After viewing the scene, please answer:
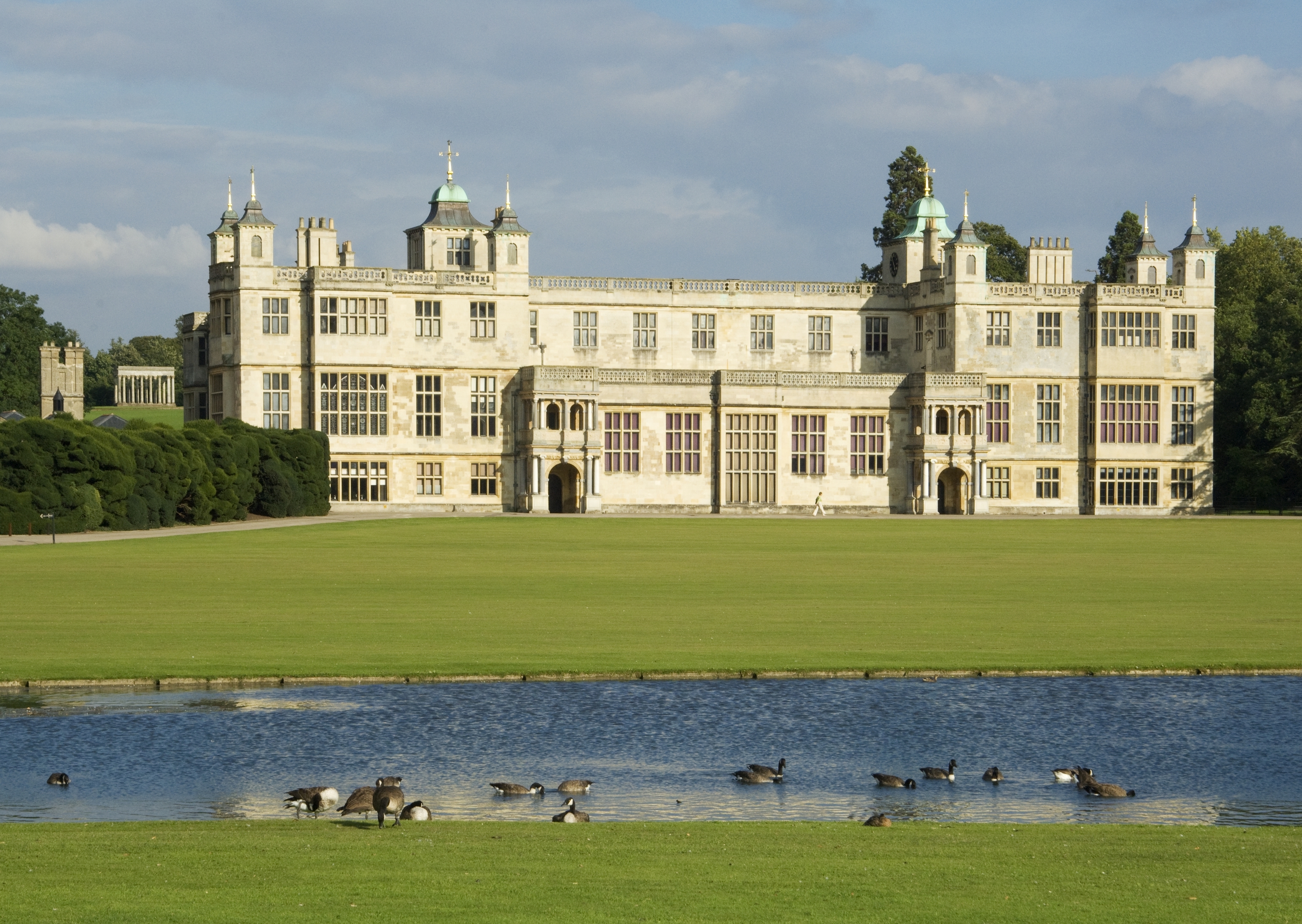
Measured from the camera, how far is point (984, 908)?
39.4 ft

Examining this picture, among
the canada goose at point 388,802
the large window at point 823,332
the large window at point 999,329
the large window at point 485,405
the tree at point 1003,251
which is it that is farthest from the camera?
the tree at point 1003,251

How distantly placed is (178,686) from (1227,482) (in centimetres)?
7330

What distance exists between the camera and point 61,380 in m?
101

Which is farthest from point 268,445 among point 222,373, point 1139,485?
point 1139,485

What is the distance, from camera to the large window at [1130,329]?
82562 millimetres

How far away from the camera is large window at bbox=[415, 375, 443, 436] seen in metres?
78.3

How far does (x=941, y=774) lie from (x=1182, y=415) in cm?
6953

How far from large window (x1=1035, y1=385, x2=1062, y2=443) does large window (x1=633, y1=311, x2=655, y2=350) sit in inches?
724

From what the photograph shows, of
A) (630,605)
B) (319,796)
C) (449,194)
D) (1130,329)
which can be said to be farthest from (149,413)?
(319,796)

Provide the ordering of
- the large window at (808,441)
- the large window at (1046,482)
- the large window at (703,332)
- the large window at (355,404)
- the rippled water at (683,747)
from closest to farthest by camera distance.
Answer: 1. the rippled water at (683,747)
2. the large window at (355,404)
3. the large window at (808,441)
4. the large window at (1046,482)
5. the large window at (703,332)

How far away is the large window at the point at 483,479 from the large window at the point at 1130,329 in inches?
1143

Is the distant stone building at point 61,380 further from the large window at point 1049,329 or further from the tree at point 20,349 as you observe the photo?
the large window at point 1049,329

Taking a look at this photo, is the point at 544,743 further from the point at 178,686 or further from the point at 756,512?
the point at 756,512

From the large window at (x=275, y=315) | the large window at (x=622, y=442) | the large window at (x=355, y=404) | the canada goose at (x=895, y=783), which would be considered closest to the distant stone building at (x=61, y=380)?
the large window at (x=275, y=315)
